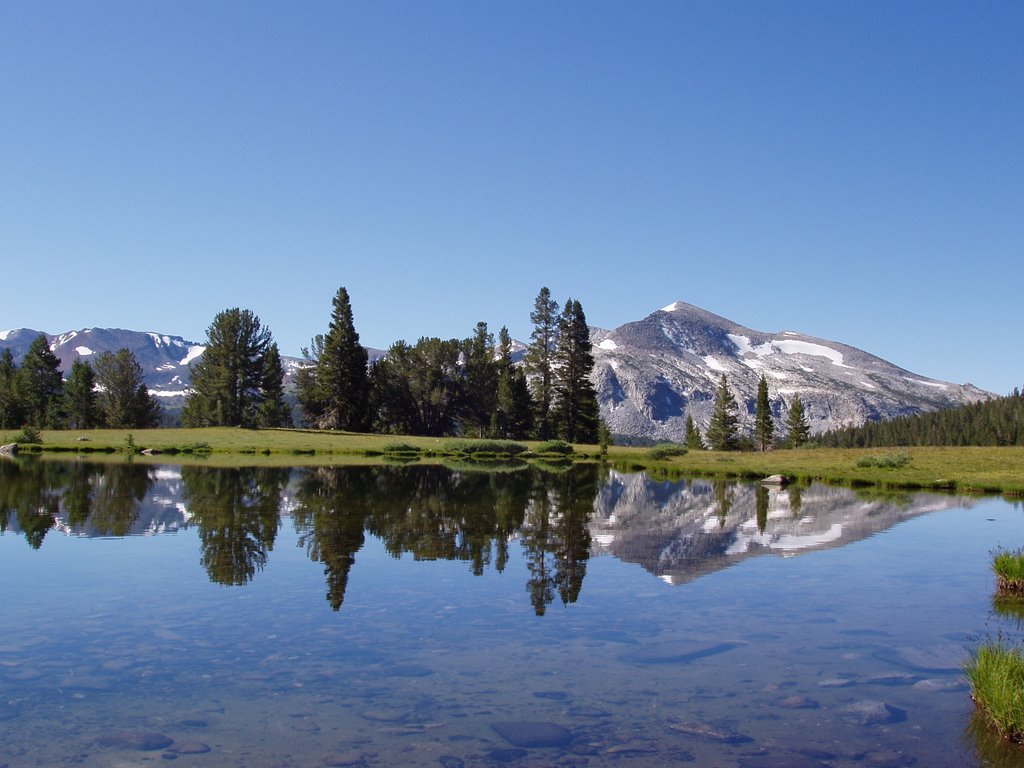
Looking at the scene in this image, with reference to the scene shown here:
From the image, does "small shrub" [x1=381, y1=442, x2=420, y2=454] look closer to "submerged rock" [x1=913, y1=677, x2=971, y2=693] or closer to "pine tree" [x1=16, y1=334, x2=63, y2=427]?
"pine tree" [x1=16, y1=334, x2=63, y2=427]

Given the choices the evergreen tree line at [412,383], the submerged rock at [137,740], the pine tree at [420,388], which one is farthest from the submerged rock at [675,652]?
the pine tree at [420,388]

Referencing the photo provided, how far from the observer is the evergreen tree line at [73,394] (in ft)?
357

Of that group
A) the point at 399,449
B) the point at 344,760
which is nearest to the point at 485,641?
the point at 344,760

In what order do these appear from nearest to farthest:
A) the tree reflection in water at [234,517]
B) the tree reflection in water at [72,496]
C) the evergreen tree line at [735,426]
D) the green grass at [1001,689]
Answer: the green grass at [1001,689]
the tree reflection in water at [234,517]
the tree reflection in water at [72,496]
the evergreen tree line at [735,426]

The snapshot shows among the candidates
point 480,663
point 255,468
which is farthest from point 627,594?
point 255,468

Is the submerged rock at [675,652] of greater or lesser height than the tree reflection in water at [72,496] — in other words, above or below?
below

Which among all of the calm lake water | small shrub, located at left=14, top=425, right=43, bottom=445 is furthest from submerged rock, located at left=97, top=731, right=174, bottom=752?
small shrub, located at left=14, top=425, right=43, bottom=445

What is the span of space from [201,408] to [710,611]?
113949 millimetres

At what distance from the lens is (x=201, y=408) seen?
118500 millimetres

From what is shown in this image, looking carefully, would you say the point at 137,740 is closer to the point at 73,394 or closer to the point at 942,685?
the point at 942,685

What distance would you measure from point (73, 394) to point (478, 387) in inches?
2290

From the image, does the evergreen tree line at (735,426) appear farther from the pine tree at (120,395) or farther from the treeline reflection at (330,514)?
the pine tree at (120,395)

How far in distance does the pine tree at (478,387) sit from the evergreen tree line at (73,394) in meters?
49.1

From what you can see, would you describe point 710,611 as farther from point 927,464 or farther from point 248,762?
point 927,464
